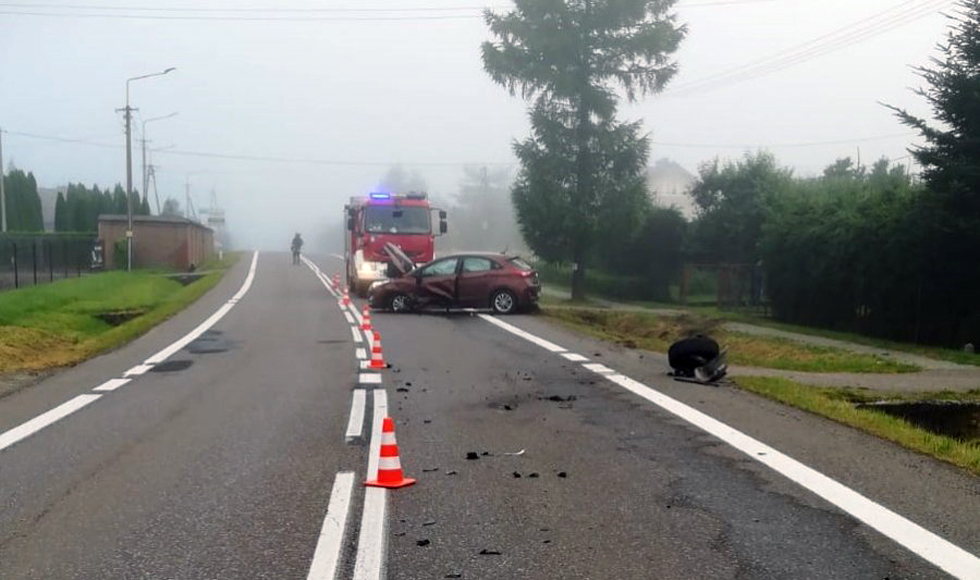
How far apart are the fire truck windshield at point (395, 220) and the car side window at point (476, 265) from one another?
6.02 meters

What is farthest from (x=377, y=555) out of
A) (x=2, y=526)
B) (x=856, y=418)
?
(x=856, y=418)

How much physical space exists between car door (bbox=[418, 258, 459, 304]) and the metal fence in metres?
28.5

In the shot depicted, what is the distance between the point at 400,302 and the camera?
2803cm

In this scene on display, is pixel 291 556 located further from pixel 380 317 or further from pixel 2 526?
pixel 380 317

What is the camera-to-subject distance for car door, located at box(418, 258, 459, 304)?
27.7 metres

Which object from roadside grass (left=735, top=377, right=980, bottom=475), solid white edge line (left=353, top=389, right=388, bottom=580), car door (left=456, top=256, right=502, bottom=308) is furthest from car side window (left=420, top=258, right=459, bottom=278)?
solid white edge line (left=353, top=389, right=388, bottom=580)

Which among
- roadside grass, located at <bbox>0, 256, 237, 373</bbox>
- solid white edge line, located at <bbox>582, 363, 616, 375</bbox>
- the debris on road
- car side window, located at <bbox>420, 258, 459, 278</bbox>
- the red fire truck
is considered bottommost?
roadside grass, located at <bbox>0, 256, 237, 373</bbox>

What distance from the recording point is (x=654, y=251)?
5150 centimetres

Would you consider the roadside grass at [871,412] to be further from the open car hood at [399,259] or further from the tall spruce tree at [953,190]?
the open car hood at [399,259]

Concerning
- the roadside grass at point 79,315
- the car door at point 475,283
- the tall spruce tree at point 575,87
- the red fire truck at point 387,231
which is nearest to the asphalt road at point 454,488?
the roadside grass at point 79,315

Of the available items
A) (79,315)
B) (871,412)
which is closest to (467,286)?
(79,315)

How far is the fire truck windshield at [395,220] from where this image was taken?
3334 cm

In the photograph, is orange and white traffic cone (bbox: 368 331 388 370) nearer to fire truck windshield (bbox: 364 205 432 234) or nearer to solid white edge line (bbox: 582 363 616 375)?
solid white edge line (bbox: 582 363 616 375)

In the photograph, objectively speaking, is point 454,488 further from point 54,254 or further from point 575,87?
point 54,254
